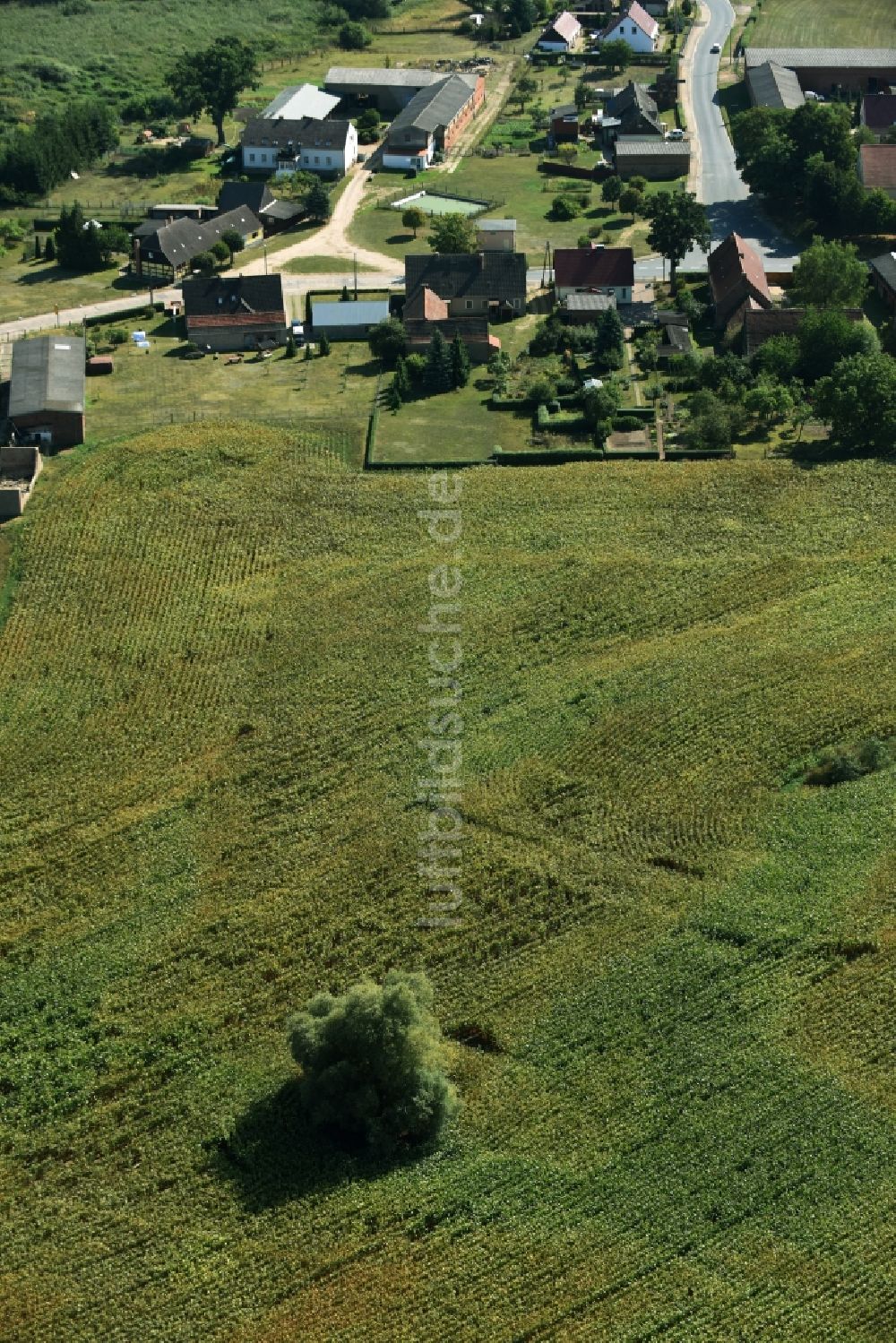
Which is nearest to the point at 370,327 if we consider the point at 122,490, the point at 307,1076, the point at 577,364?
the point at 577,364

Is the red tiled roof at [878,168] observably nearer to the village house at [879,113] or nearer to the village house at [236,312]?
the village house at [879,113]

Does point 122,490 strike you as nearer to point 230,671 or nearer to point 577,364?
point 230,671

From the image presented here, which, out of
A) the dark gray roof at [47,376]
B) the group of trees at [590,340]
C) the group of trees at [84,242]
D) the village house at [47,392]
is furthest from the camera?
the group of trees at [84,242]

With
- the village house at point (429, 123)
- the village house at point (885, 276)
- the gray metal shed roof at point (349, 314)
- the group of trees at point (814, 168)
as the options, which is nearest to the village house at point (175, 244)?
the gray metal shed roof at point (349, 314)

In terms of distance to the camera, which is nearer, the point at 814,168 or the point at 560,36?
the point at 814,168

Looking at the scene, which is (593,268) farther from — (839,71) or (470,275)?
(839,71)

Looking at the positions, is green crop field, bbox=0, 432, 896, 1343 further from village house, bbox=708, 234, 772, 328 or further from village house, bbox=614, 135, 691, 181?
village house, bbox=614, 135, 691, 181

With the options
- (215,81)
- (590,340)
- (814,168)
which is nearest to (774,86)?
(814,168)
